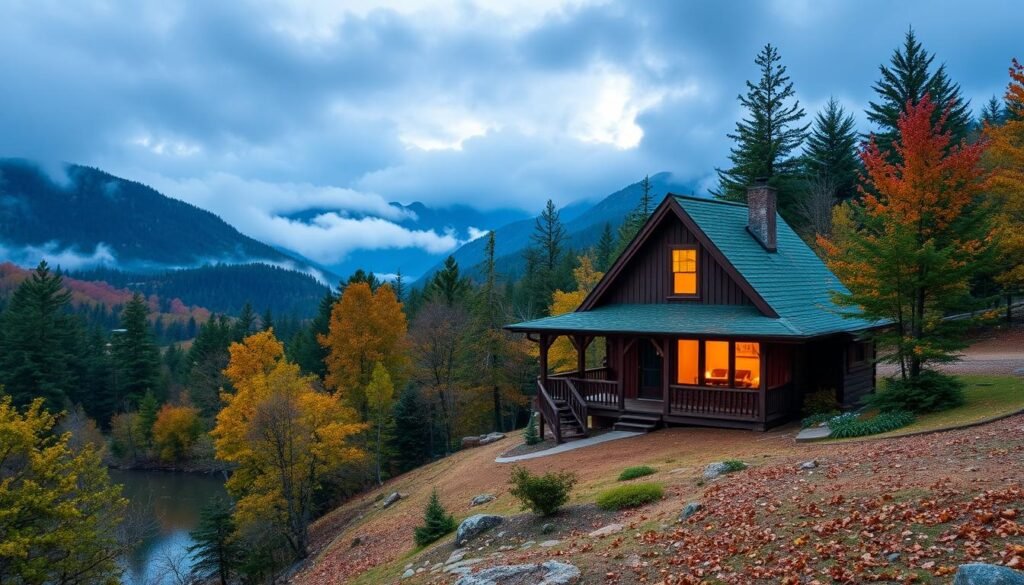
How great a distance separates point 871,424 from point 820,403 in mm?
4584

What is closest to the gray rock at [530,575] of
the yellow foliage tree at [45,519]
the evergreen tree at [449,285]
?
the yellow foliage tree at [45,519]

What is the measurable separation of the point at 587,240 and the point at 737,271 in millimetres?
169019

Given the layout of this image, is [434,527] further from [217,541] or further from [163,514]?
[163,514]

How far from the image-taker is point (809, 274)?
2311 centimetres

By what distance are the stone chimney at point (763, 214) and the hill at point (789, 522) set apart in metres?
8.46

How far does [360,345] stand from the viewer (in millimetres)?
44062

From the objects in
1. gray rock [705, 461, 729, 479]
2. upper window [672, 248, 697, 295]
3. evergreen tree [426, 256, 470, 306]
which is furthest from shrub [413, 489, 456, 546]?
evergreen tree [426, 256, 470, 306]

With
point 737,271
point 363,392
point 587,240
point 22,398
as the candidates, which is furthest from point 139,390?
point 587,240

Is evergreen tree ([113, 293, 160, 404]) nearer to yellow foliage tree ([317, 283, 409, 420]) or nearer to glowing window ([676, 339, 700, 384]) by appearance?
yellow foliage tree ([317, 283, 409, 420])

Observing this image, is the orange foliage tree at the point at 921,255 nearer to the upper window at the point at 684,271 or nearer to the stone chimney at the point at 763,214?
the stone chimney at the point at 763,214

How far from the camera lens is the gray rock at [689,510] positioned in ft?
32.8

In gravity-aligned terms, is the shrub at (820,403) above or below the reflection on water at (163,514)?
above

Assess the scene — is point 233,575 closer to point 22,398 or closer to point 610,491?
point 610,491

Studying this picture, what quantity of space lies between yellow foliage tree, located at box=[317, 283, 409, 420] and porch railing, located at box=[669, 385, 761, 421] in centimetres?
2761
